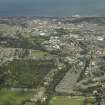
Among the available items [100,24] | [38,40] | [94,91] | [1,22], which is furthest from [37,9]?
[94,91]

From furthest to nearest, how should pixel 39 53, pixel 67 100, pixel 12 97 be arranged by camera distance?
pixel 39 53 → pixel 12 97 → pixel 67 100

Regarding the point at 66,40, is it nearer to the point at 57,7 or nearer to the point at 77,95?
the point at 77,95

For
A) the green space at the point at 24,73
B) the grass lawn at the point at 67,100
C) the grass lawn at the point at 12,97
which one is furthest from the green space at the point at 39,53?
the grass lawn at the point at 67,100

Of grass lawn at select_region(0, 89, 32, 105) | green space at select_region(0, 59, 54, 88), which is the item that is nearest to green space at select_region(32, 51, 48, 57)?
green space at select_region(0, 59, 54, 88)

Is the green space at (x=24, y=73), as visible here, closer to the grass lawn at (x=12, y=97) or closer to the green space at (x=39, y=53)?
the grass lawn at (x=12, y=97)

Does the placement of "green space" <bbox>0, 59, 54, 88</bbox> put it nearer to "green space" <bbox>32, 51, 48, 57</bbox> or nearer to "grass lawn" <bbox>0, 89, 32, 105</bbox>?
"grass lawn" <bbox>0, 89, 32, 105</bbox>

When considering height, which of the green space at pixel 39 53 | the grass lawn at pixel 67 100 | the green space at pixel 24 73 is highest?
the green space at pixel 39 53

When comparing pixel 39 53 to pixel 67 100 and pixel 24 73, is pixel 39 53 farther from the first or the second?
pixel 67 100

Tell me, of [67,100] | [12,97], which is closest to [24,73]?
[12,97]
